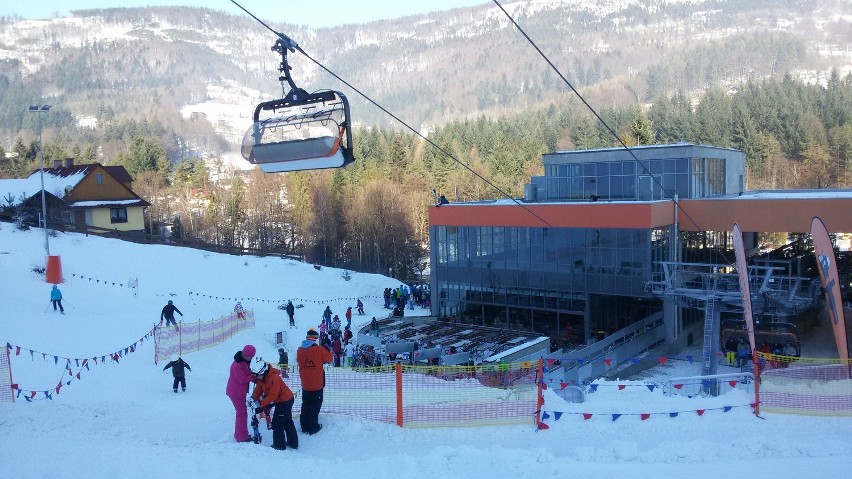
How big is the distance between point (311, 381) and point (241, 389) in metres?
0.86

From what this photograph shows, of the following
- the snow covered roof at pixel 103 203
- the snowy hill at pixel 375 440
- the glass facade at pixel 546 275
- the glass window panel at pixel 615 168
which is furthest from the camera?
the snow covered roof at pixel 103 203

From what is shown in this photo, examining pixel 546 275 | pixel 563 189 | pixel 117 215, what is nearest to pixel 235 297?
pixel 546 275

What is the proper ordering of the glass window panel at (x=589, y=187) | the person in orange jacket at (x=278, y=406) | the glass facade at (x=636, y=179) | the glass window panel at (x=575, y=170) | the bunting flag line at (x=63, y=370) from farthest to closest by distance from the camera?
the glass window panel at (x=575, y=170), the glass window panel at (x=589, y=187), the glass facade at (x=636, y=179), the bunting flag line at (x=63, y=370), the person in orange jacket at (x=278, y=406)

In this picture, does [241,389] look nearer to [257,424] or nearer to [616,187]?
[257,424]

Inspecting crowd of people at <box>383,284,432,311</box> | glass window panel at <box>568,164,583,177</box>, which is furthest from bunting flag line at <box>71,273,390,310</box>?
glass window panel at <box>568,164,583,177</box>

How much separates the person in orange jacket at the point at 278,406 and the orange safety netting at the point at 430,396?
1.45m

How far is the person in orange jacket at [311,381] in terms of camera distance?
848cm

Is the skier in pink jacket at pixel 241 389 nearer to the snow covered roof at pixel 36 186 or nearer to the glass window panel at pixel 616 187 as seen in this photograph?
the glass window panel at pixel 616 187

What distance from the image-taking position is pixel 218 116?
627 ft

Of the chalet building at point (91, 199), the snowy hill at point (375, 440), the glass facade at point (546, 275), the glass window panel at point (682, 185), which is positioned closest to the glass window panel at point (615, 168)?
the glass window panel at point (682, 185)

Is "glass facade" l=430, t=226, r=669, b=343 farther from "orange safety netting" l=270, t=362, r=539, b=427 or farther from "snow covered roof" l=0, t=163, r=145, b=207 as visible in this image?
"snow covered roof" l=0, t=163, r=145, b=207

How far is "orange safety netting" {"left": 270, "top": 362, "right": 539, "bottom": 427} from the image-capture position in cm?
923

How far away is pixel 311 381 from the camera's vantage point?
334 inches

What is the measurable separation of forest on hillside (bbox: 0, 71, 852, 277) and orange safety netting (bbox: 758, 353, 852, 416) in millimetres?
46780
